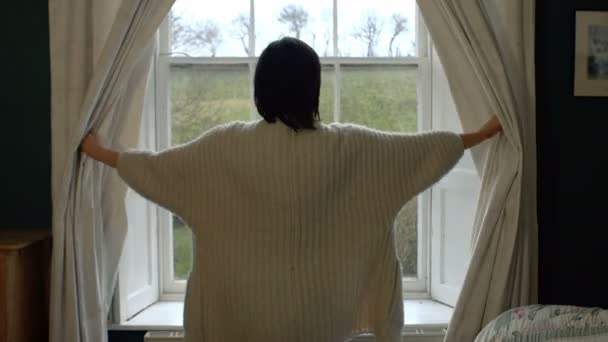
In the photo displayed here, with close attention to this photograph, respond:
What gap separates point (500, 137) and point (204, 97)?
48.1 inches

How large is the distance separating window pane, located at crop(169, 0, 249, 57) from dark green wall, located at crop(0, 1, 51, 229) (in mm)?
534

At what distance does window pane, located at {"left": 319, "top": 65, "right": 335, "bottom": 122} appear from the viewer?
2688 mm

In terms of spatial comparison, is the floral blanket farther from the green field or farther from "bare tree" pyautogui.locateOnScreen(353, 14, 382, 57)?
"bare tree" pyautogui.locateOnScreen(353, 14, 382, 57)

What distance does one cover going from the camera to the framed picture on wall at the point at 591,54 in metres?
2.39

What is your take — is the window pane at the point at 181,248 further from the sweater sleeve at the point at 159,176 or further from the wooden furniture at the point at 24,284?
the sweater sleeve at the point at 159,176

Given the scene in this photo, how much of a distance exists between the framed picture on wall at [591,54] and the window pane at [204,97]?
51.1 inches

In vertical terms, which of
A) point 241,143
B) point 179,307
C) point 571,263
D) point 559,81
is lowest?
point 179,307

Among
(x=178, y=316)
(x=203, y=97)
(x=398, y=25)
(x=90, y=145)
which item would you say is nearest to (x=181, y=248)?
(x=178, y=316)

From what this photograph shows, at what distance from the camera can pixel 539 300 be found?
8.04ft

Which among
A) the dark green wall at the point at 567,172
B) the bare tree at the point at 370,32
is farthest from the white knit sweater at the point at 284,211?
the bare tree at the point at 370,32

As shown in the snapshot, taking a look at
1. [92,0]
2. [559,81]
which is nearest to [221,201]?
[92,0]

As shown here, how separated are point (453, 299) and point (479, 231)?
485 mm

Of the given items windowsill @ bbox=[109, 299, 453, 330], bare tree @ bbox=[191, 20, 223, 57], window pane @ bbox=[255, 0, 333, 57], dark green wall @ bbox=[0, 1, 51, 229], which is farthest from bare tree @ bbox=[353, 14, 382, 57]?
dark green wall @ bbox=[0, 1, 51, 229]

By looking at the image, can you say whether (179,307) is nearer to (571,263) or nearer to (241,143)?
(241,143)
